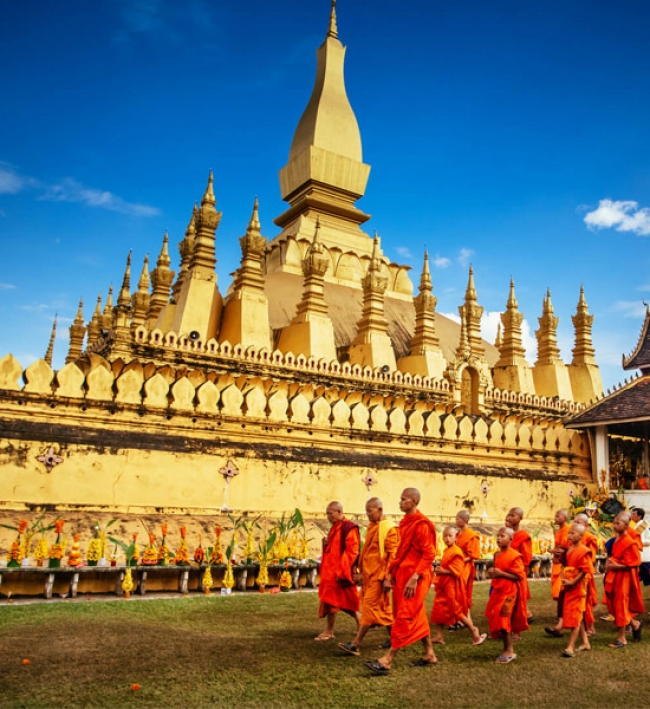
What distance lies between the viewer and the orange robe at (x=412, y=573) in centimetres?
561

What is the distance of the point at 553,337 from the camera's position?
26359 millimetres

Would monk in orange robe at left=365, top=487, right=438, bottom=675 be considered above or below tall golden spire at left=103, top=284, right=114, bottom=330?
below

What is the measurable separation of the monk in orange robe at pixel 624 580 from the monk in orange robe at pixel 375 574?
2.49m

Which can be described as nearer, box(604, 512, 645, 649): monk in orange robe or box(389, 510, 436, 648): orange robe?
box(389, 510, 436, 648): orange robe

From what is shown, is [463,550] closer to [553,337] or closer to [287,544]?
[287,544]

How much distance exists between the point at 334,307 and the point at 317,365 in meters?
6.33

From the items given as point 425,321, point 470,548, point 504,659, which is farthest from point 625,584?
point 425,321

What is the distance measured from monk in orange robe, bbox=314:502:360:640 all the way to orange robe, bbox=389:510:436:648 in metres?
0.60

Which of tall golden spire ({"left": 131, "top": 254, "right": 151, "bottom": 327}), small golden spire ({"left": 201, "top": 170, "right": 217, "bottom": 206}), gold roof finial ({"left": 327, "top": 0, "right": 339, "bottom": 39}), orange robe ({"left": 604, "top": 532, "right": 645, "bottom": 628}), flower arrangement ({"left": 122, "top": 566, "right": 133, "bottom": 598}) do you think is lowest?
flower arrangement ({"left": 122, "top": 566, "right": 133, "bottom": 598})

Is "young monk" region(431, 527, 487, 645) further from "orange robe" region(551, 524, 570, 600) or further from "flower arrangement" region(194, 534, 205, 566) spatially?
"flower arrangement" region(194, 534, 205, 566)

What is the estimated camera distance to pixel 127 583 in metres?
8.14

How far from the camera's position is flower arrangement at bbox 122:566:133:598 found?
26.7 ft

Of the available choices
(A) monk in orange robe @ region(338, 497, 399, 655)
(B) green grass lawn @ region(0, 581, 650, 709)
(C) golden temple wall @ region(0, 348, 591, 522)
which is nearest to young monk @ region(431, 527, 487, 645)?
(B) green grass lawn @ region(0, 581, 650, 709)

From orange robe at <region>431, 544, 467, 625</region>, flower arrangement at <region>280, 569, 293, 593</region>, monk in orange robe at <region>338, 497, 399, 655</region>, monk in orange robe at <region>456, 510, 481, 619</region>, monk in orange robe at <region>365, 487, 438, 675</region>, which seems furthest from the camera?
flower arrangement at <region>280, 569, 293, 593</region>
